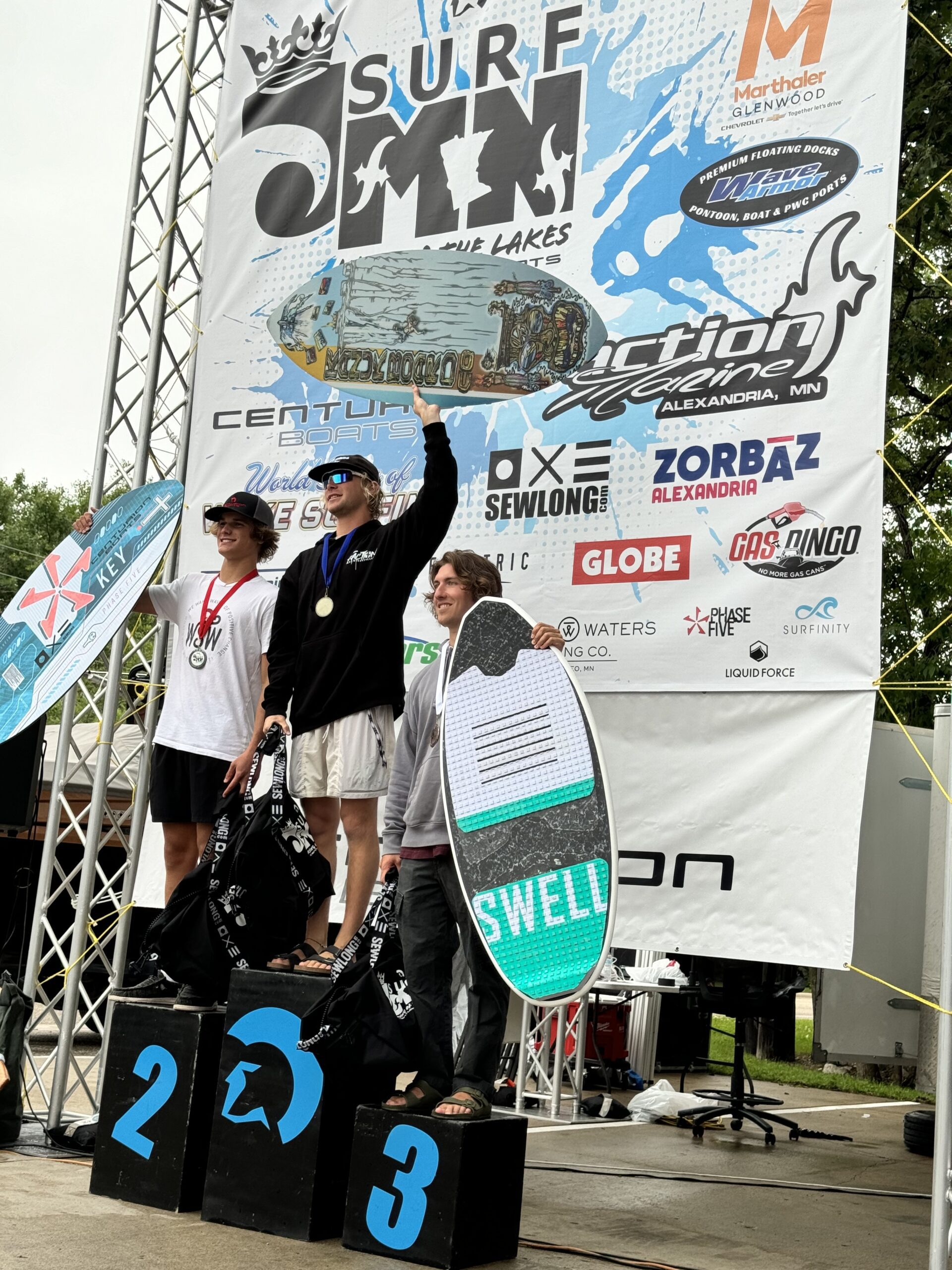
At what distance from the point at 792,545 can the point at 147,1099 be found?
2.56 m

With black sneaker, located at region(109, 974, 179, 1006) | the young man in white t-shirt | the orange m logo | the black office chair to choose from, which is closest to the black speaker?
the young man in white t-shirt

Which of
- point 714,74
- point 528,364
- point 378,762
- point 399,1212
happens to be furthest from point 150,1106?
point 714,74

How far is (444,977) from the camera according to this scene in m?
3.56

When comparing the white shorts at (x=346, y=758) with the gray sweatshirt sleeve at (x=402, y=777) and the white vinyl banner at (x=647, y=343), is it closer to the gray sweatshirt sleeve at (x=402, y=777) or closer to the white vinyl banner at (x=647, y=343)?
the gray sweatshirt sleeve at (x=402, y=777)

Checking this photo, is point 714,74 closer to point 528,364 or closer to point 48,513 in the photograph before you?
point 528,364

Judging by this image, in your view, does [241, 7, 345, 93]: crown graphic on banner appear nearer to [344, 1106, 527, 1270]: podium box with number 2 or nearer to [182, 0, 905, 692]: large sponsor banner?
[182, 0, 905, 692]: large sponsor banner

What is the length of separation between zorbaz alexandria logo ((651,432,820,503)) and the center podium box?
198 centimetres

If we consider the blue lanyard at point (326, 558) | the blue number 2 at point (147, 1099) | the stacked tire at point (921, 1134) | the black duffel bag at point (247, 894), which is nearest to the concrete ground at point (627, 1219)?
the blue number 2 at point (147, 1099)

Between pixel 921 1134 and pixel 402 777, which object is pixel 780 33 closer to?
pixel 402 777

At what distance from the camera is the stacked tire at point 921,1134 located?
21.8 feet

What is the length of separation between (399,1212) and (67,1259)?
0.79 metres

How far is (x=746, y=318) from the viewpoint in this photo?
4.34m

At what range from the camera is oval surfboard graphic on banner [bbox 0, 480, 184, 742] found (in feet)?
15.3

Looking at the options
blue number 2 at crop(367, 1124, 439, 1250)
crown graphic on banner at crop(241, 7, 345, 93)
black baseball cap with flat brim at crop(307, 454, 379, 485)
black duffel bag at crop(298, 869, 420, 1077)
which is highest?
crown graphic on banner at crop(241, 7, 345, 93)
